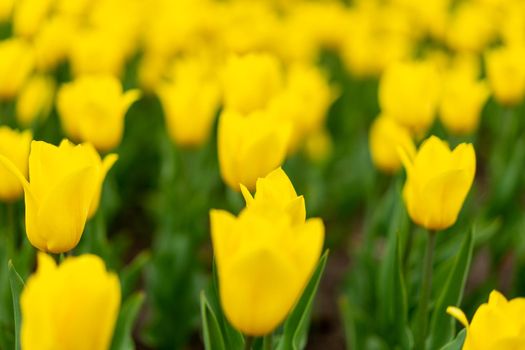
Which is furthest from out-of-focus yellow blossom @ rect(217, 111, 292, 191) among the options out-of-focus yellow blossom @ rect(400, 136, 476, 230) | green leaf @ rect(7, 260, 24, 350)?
green leaf @ rect(7, 260, 24, 350)

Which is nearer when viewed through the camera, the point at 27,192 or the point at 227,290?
the point at 227,290

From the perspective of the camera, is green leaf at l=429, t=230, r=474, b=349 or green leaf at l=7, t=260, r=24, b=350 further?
green leaf at l=429, t=230, r=474, b=349

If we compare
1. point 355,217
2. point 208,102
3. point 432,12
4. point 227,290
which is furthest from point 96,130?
point 432,12

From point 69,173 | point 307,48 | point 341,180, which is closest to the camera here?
point 69,173

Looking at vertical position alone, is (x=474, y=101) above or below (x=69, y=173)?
below

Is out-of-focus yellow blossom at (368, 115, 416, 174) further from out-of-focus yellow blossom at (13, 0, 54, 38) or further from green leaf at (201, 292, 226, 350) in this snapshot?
out-of-focus yellow blossom at (13, 0, 54, 38)

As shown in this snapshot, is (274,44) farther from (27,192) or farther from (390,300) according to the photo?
(27,192)

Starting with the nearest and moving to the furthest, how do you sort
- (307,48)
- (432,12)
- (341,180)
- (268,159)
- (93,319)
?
(93,319) → (268,159) → (341,180) → (307,48) → (432,12)
